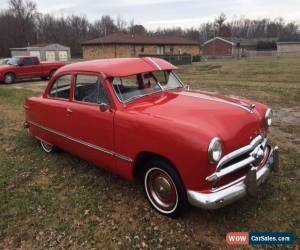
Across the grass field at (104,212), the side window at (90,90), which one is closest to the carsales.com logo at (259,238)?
the grass field at (104,212)

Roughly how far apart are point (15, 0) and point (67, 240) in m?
89.7

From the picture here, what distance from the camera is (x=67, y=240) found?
3676 millimetres

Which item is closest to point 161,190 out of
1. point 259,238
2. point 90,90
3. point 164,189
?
point 164,189

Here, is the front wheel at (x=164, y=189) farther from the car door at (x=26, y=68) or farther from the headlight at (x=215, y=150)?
the car door at (x=26, y=68)

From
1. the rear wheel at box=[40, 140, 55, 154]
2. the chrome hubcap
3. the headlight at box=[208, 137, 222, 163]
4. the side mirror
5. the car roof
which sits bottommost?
the rear wheel at box=[40, 140, 55, 154]

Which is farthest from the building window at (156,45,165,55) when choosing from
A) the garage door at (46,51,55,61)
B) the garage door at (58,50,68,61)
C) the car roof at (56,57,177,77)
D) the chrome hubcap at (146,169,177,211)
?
the chrome hubcap at (146,169,177,211)

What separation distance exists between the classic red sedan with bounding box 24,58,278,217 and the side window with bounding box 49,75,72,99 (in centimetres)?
2

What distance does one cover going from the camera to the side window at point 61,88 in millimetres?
5215

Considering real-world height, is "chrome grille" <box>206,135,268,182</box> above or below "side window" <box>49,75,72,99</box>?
below

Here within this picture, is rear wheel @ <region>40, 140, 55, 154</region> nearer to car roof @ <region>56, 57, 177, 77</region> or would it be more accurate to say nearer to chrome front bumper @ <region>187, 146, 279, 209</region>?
car roof @ <region>56, 57, 177, 77</region>

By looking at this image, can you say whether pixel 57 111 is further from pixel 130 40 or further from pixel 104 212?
pixel 130 40

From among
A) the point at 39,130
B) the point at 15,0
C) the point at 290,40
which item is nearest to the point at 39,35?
the point at 15,0

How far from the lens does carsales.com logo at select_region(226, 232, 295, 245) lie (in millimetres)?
3455

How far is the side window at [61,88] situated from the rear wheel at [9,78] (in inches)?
587
